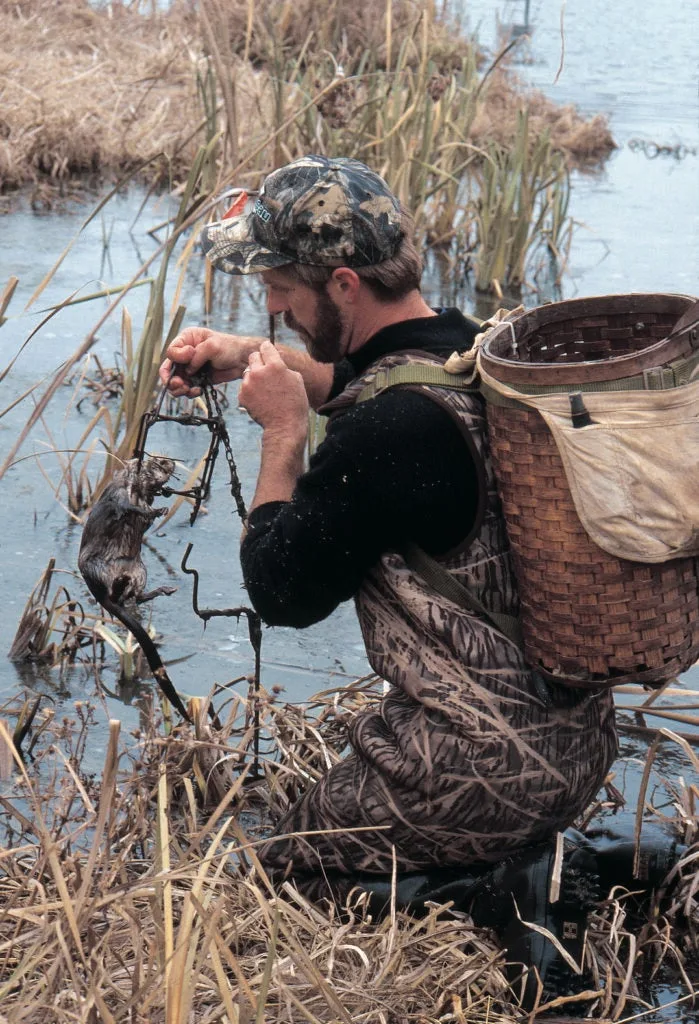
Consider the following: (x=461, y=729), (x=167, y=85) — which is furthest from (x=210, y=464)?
(x=167, y=85)

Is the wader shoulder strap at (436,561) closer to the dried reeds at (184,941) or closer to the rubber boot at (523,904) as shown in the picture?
the rubber boot at (523,904)

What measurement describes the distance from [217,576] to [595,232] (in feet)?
19.2

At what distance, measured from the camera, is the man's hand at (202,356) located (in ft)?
9.52

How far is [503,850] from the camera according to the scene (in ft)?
8.55

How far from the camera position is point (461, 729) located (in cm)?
254

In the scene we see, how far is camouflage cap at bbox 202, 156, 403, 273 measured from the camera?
261cm

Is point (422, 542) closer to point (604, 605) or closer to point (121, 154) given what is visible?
point (604, 605)

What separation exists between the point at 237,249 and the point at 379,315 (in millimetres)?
331

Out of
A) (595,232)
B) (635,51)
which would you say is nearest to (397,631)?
(595,232)

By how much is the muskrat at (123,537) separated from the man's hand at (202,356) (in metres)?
0.29

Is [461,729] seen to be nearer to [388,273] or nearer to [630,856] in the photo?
[630,856]

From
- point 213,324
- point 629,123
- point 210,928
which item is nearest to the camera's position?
point 210,928

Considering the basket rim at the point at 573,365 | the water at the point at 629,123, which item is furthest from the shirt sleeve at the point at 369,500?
the water at the point at 629,123

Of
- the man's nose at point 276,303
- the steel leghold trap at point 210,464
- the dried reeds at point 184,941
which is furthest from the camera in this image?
the man's nose at point 276,303
